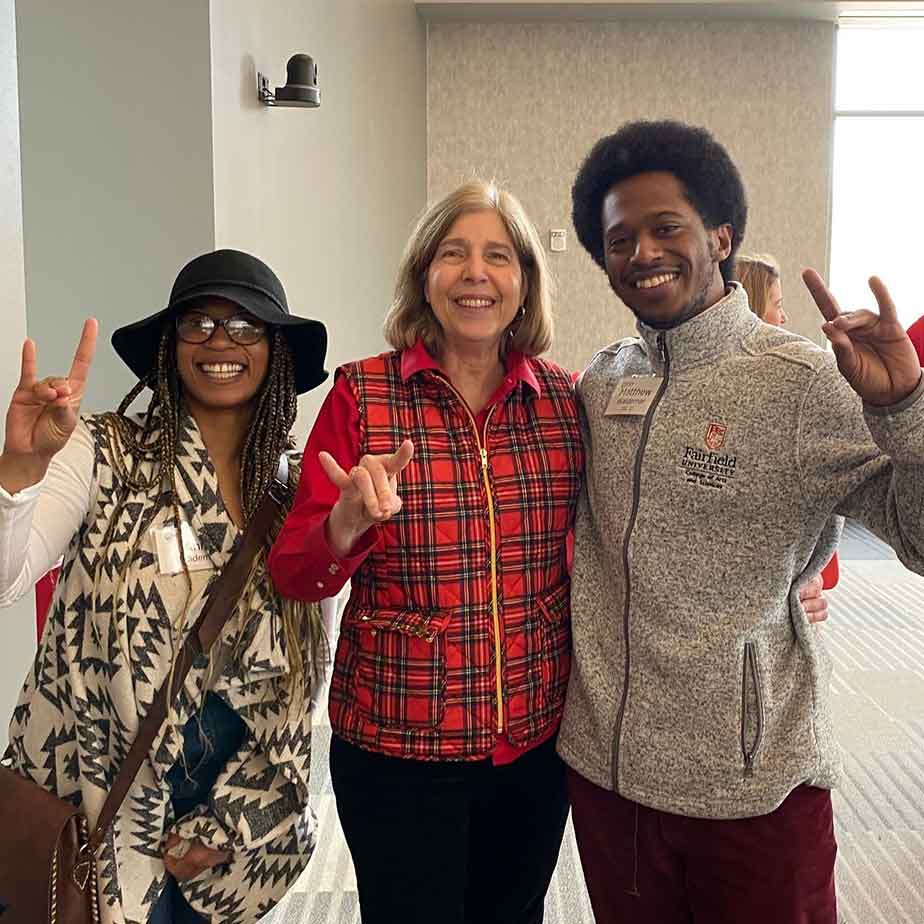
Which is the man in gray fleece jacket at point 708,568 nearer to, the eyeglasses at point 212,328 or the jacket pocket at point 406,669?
the jacket pocket at point 406,669

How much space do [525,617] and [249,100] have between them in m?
2.09

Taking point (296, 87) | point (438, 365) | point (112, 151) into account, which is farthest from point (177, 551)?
point (296, 87)

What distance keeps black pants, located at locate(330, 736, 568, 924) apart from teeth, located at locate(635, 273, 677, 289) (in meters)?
0.75

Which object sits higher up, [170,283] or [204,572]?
[170,283]

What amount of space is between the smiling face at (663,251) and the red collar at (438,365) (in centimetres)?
23

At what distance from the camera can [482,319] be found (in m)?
1.64

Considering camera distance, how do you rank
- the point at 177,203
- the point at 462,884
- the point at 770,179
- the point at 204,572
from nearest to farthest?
the point at 204,572 → the point at 462,884 → the point at 177,203 → the point at 770,179

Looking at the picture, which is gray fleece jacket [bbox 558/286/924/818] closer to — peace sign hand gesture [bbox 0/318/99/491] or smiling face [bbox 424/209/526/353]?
smiling face [bbox 424/209/526/353]

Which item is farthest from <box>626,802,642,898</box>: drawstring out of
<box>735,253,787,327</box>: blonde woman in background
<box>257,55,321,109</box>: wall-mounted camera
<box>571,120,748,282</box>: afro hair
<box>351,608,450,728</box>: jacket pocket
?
<box>257,55,321,109</box>: wall-mounted camera

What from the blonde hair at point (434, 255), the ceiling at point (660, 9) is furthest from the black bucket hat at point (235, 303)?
the ceiling at point (660, 9)

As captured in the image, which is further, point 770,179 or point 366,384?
point 770,179

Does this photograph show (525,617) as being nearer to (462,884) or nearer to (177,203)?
(462,884)

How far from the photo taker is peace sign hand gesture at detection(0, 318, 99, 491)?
4.32 feet

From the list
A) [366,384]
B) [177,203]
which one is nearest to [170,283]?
→ [177,203]
